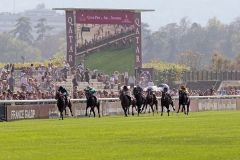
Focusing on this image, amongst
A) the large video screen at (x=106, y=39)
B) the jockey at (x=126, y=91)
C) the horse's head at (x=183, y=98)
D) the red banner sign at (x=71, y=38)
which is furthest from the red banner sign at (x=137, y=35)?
the jockey at (x=126, y=91)

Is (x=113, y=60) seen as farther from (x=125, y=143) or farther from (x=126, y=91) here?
(x=125, y=143)

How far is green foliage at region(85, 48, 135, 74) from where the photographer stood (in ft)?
214

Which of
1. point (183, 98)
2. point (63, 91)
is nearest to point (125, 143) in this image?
point (63, 91)

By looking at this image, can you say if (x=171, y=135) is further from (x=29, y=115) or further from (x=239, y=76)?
(x=239, y=76)

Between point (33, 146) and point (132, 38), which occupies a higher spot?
point (132, 38)

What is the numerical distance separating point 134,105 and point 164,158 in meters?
32.6

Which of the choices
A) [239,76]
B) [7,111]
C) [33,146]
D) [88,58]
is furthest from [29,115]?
[239,76]

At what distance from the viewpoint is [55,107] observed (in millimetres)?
49656

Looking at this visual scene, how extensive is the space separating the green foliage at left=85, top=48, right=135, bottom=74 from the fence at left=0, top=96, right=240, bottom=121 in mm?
5275

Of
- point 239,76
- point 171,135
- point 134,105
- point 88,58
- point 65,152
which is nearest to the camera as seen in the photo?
point 65,152

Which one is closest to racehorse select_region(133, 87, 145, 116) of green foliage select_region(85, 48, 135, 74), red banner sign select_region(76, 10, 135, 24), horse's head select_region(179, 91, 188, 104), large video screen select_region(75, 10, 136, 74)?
horse's head select_region(179, 91, 188, 104)

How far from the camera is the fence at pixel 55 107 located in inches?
1791

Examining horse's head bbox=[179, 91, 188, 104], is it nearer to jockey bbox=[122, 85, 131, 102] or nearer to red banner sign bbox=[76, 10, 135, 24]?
jockey bbox=[122, 85, 131, 102]

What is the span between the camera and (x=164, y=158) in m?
19.6
